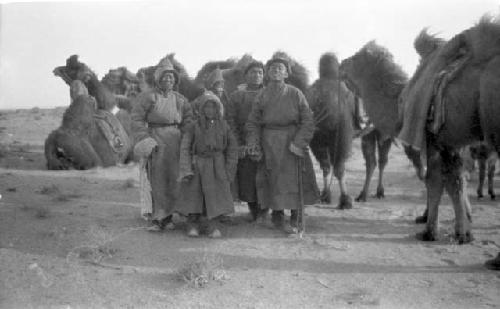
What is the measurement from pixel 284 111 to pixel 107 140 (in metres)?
7.20

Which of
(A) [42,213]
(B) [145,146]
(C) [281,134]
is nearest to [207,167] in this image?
(B) [145,146]

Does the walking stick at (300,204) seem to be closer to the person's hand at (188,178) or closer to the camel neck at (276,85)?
the camel neck at (276,85)

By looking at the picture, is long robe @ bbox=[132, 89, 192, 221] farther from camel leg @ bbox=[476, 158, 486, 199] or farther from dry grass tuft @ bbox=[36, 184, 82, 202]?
camel leg @ bbox=[476, 158, 486, 199]

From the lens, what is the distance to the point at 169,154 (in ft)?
19.9

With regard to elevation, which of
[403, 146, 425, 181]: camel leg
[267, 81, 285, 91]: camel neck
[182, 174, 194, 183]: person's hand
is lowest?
[182, 174, 194, 183]: person's hand

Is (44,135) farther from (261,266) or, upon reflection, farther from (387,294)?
(387,294)

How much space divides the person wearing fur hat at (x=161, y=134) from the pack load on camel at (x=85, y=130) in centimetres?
598

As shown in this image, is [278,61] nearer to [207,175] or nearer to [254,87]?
[254,87]

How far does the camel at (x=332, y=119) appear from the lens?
292 inches

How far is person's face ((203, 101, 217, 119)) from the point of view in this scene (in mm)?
5883

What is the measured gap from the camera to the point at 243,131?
6754 millimetres

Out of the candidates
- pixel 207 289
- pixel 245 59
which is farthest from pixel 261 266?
pixel 245 59

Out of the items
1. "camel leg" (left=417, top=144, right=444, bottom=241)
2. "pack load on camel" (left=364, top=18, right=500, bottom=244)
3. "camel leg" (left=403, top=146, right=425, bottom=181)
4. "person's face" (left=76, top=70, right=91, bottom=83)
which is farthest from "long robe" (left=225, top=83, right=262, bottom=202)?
"person's face" (left=76, top=70, right=91, bottom=83)

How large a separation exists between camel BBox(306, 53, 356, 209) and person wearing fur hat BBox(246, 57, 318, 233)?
4.45 ft
